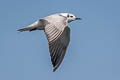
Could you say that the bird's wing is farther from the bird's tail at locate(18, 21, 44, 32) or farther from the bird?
the bird's tail at locate(18, 21, 44, 32)

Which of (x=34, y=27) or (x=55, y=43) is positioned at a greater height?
(x=34, y=27)

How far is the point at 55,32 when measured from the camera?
14930mm

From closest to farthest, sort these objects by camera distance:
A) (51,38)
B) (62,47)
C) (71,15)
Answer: (51,38) < (62,47) < (71,15)

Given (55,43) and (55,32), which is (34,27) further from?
(55,32)

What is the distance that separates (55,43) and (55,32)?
1.16 meters

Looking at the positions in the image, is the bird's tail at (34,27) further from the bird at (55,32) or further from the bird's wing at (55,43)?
the bird's wing at (55,43)

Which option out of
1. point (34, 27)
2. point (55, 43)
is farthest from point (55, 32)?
point (34, 27)

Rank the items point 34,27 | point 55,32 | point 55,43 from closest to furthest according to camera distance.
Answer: point 55,32 < point 55,43 < point 34,27

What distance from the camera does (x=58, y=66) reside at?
15.5 m

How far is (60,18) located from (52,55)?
1881 mm

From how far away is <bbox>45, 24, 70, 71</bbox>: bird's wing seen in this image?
48.5ft

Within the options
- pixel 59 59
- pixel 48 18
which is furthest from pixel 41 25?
pixel 59 59

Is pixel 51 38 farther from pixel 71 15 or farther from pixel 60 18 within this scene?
pixel 71 15

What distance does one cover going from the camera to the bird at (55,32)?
48.9ft
